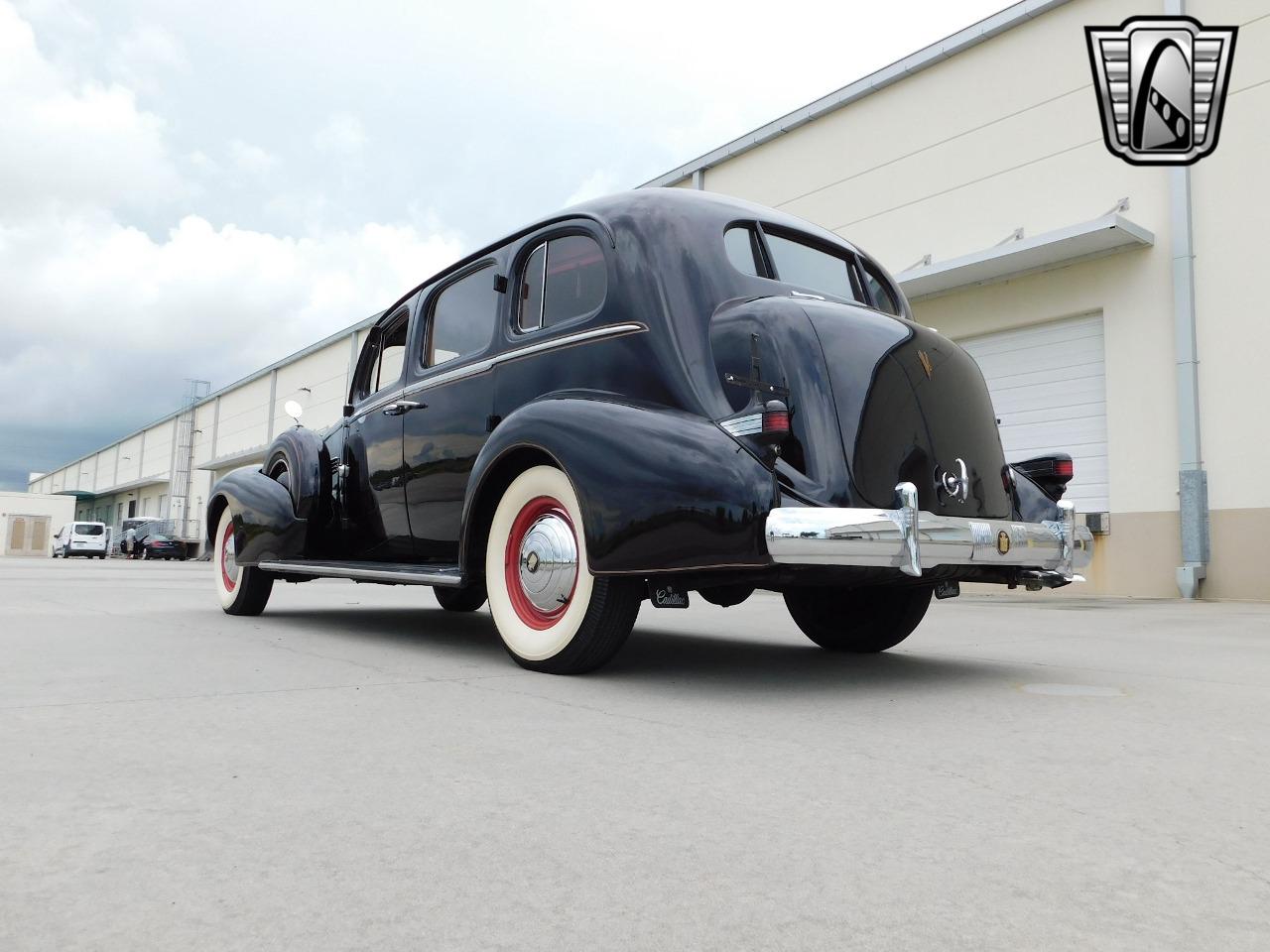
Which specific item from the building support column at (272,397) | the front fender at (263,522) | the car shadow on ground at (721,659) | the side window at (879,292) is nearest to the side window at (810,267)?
the side window at (879,292)

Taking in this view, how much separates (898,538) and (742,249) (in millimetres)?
1591

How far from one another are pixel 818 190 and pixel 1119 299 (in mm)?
5383

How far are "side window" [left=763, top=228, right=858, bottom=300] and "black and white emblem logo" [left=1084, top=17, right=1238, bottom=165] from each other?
7.03 meters

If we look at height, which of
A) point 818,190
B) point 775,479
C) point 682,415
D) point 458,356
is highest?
point 818,190

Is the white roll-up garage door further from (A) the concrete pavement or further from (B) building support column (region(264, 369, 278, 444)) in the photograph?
(B) building support column (region(264, 369, 278, 444))

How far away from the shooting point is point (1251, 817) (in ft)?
6.60

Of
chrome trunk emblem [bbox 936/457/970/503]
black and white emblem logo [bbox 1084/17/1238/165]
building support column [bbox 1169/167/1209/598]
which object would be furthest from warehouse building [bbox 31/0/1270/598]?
chrome trunk emblem [bbox 936/457/970/503]

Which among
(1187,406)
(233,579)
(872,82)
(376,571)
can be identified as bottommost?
(233,579)

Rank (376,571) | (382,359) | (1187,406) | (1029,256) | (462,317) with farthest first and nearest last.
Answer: (1029,256)
(1187,406)
(382,359)
(462,317)
(376,571)

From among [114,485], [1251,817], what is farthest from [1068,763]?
[114,485]

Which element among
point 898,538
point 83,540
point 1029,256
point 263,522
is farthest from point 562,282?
point 83,540

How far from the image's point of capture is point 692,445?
132 inches

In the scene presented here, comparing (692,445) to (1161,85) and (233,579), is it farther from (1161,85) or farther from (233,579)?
(1161,85)

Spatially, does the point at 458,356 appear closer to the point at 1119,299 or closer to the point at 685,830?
the point at 685,830
